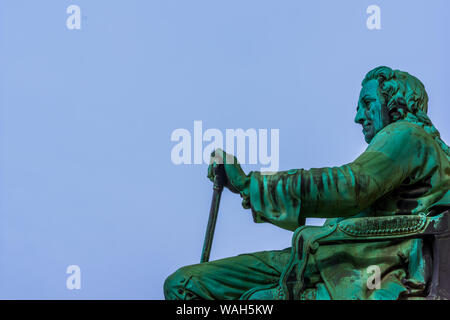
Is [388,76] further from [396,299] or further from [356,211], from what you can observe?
[396,299]

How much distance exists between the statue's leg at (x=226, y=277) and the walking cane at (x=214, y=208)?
0.50 ft

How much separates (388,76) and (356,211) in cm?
139

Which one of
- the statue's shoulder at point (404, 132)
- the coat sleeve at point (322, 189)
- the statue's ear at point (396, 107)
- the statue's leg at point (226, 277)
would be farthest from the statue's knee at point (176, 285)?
the statue's ear at point (396, 107)

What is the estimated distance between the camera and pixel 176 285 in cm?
906

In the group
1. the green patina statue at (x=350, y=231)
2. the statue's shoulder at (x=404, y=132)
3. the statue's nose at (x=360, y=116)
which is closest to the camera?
the green patina statue at (x=350, y=231)

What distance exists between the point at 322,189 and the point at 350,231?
0.42 metres

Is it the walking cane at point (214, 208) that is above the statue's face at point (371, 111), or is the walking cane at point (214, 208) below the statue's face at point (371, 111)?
below

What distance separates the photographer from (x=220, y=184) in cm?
908

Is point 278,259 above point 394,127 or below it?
below

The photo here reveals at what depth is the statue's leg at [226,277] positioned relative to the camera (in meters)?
9.05

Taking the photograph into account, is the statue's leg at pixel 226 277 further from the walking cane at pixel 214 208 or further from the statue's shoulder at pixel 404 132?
the statue's shoulder at pixel 404 132

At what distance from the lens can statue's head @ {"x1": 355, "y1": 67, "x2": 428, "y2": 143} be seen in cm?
978
